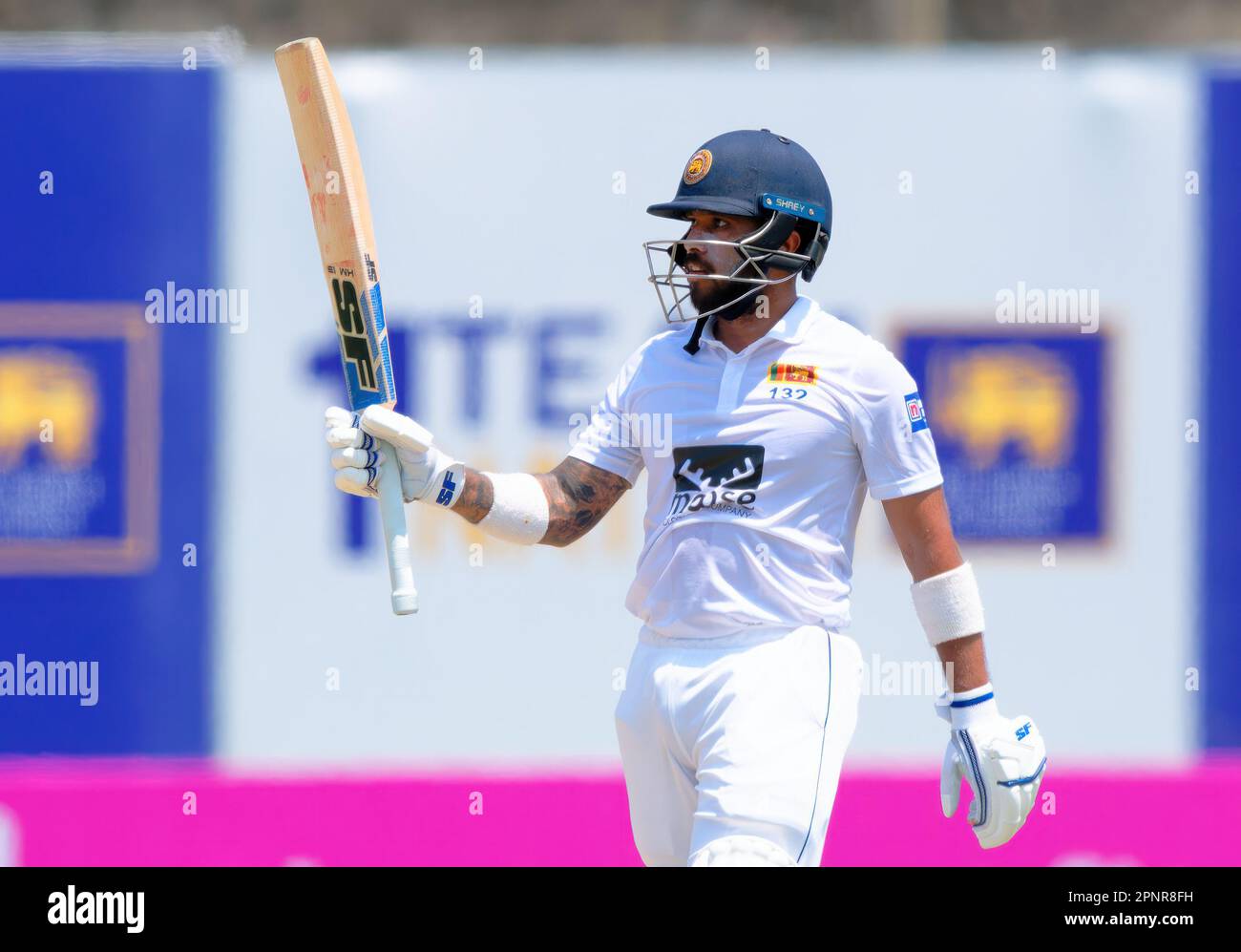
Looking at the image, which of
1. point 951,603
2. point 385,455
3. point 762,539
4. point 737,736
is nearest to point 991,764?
point 951,603

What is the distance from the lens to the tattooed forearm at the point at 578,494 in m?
4.23

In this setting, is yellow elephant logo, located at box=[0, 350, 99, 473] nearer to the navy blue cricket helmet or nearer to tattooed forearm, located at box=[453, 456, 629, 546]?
tattooed forearm, located at box=[453, 456, 629, 546]

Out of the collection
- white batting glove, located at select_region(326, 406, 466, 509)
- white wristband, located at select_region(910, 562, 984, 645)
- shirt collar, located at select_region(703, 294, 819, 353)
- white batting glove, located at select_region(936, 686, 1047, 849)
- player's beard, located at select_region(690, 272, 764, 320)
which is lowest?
white batting glove, located at select_region(936, 686, 1047, 849)

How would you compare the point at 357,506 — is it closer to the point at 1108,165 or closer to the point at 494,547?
the point at 494,547

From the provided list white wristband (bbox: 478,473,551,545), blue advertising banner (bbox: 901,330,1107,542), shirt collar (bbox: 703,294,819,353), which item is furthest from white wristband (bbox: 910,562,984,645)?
blue advertising banner (bbox: 901,330,1107,542)

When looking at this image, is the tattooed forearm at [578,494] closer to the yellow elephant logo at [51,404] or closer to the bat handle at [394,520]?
the bat handle at [394,520]

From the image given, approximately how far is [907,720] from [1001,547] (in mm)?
739

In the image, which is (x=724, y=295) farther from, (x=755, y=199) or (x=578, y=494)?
(x=578, y=494)

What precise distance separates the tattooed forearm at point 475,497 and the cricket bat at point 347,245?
15 centimetres

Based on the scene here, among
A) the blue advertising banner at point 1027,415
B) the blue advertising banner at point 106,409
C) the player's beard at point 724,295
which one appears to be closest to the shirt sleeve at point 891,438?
the player's beard at point 724,295

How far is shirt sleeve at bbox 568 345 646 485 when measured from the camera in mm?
4195

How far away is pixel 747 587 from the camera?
3.89 m

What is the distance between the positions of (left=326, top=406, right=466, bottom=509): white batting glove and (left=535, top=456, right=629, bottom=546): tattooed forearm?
249 millimetres

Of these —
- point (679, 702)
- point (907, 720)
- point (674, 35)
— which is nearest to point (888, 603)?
point (907, 720)
